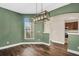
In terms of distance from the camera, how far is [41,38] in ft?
9.88

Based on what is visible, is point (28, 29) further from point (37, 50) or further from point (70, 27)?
point (70, 27)

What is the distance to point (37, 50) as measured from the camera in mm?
2973

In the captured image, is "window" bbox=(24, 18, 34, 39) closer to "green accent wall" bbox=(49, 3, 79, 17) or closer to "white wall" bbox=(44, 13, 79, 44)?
"white wall" bbox=(44, 13, 79, 44)

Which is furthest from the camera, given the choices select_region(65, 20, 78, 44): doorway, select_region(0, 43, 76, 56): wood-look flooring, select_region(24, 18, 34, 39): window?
select_region(24, 18, 34, 39): window


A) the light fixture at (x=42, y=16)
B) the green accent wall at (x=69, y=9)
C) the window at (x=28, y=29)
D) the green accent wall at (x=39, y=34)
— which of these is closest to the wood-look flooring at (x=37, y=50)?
the green accent wall at (x=39, y=34)

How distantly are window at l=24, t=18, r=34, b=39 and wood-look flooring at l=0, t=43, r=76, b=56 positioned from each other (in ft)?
0.79

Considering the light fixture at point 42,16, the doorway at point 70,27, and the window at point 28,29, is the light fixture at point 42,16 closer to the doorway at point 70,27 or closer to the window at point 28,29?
the window at point 28,29

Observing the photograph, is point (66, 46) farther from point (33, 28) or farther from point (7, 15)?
point (7, 15)

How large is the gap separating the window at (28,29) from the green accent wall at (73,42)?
95 centimetres

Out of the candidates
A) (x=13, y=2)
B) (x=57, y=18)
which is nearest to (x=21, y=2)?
(x=13, y=2)

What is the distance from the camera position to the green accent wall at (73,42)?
2.87 m

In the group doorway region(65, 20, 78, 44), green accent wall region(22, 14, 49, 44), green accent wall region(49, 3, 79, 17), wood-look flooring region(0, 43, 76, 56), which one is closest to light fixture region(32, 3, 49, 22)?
green accent wall region(22, 14, 49, 44)

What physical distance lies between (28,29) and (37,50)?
23.2 inches

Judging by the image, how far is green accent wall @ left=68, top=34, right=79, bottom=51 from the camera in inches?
113
